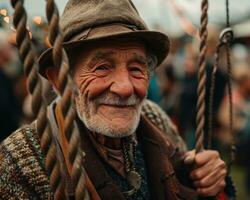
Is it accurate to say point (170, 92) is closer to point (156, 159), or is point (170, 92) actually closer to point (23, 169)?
point (156, 159)

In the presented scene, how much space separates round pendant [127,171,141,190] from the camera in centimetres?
225

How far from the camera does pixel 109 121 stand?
85.2 inches

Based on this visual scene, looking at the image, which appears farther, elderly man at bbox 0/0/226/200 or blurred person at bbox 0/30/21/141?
blurred person at bbox 0/30/21/141

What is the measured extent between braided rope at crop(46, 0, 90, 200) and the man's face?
0.85m

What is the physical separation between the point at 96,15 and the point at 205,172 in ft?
2.70

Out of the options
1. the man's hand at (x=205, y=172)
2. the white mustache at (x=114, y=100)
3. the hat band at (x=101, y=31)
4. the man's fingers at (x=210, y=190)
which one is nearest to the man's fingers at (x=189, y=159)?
the man's hand at (x=205, y=172)

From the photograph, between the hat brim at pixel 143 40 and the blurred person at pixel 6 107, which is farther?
the blurred person at pixel 6 107

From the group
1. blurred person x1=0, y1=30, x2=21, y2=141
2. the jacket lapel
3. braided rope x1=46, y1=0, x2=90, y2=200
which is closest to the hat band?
the jacket lapel

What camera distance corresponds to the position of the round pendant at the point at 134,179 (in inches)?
88.6

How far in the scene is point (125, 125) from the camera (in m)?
2.17

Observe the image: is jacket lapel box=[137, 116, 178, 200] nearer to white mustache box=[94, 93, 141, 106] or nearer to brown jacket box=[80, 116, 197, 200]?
brown jacket box=[80, 116, 197, 200]

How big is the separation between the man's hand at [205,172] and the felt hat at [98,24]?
1.79 ft

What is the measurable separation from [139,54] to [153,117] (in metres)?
0.74

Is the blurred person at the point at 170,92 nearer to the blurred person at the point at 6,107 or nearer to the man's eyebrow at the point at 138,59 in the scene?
the blurred person at the point at 6,107
